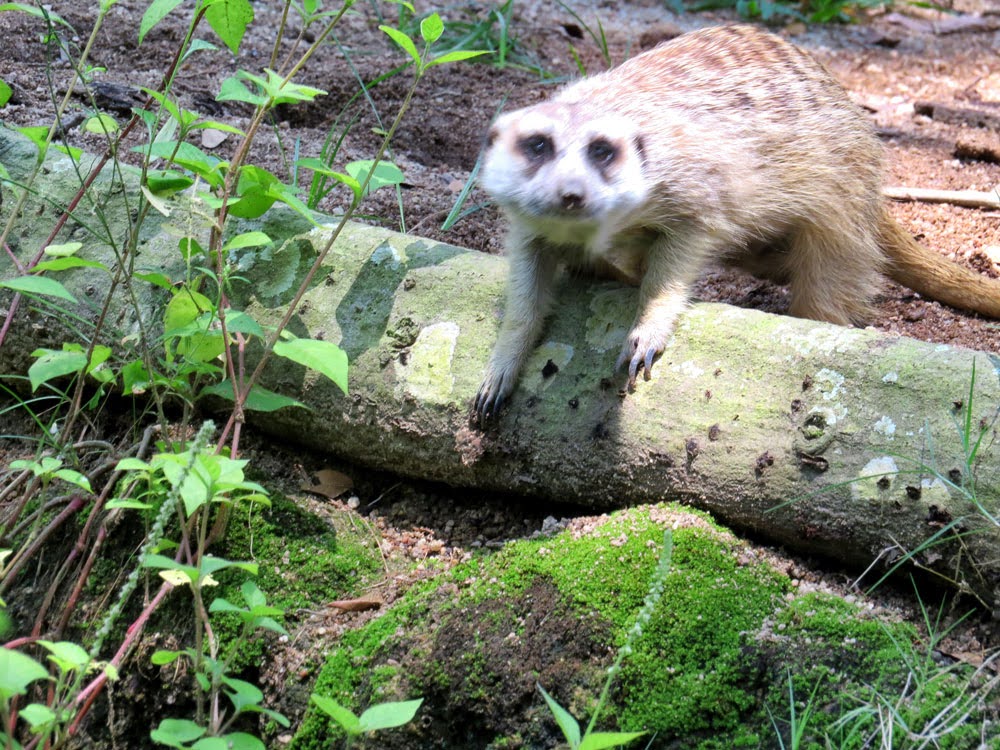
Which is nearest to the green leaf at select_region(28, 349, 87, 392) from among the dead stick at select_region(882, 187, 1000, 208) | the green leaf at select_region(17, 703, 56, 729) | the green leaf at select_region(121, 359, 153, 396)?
the green leaf at select_region(121, 359, 153, 396)

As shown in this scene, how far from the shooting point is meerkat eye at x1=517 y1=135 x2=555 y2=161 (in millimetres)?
2924

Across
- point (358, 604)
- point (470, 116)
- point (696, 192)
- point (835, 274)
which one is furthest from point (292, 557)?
point (470, 116)

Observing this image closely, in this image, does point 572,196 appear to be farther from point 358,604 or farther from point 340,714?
point 340,714

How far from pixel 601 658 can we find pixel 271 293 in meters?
1.51

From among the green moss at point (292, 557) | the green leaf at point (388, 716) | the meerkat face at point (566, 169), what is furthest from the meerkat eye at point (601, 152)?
the green leaf at point (388, 716)

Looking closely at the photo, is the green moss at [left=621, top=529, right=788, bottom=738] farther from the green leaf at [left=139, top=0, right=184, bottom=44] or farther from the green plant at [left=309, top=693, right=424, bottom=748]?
the green leaf at [left=139, top=0, right=184, bottom=44]

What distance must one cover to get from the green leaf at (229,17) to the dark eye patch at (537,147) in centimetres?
92

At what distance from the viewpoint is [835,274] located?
3652mm

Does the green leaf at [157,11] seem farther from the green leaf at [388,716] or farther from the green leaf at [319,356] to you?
the green leaf at [388,716]

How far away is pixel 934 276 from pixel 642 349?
1662mm

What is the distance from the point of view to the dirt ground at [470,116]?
2957 millimetres

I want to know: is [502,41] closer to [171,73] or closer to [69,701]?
[171,73]

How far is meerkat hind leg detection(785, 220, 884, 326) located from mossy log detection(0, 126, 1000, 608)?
104 centimetres

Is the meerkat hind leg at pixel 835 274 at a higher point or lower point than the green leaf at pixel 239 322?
lower
